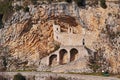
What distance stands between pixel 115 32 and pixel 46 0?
10.8 m

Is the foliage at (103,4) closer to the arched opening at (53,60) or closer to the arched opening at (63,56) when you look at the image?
the arched opening at (63,56)

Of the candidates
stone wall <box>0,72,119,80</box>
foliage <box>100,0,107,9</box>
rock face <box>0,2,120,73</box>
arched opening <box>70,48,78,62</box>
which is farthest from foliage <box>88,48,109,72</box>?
foliage <box>100,0,107,9</box>

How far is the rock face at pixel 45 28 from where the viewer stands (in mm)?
67188

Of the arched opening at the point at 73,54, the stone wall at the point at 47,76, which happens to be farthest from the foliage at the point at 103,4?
the stone wall at the point at 47,76

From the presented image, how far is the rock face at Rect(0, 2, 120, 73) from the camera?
6719 cm

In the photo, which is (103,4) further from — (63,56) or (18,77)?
(18,77)

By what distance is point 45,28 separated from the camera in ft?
229

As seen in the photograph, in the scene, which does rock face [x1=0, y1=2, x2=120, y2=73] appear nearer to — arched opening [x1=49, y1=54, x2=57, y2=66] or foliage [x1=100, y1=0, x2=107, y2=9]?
foliage [x1=100, y1=0, x2=107, y2=9]

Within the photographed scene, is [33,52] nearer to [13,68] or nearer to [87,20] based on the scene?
[13,68]

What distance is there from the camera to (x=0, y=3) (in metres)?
71.6

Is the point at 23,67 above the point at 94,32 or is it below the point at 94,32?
below

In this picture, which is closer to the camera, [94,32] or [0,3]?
[94,32]

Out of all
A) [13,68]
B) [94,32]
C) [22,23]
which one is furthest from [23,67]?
[94,32]

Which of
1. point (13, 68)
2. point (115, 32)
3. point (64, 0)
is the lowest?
point (13, 68)
